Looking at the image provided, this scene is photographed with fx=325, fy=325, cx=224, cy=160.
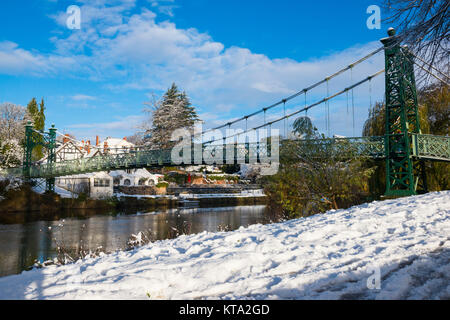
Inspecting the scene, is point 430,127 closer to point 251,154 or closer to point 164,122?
point 251,154

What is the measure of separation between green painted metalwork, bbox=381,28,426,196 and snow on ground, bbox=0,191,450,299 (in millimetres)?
7023

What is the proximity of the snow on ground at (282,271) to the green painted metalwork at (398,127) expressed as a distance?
23.0 ft

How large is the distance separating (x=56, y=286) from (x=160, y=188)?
30276mm

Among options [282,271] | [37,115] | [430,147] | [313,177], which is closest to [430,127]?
[430,147]

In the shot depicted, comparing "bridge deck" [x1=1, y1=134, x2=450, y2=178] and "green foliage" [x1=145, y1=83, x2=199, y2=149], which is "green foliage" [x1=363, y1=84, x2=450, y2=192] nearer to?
"bridge deck" [x1=1, y1=134, x2=450, y2=178]

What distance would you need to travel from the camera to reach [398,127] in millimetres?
11742

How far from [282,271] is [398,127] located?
10343mm

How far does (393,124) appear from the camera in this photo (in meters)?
11.8

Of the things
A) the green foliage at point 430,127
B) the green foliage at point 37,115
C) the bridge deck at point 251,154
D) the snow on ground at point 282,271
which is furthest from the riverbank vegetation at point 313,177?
the green foliage at point 37,115

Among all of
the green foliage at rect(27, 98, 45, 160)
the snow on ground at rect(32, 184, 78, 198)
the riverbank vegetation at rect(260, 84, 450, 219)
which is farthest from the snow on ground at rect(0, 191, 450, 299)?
the green foliage at rect(27, 98, 45, 160)

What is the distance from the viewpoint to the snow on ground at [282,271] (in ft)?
9.59

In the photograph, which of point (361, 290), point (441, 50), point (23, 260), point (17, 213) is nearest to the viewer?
point (361, 290)
